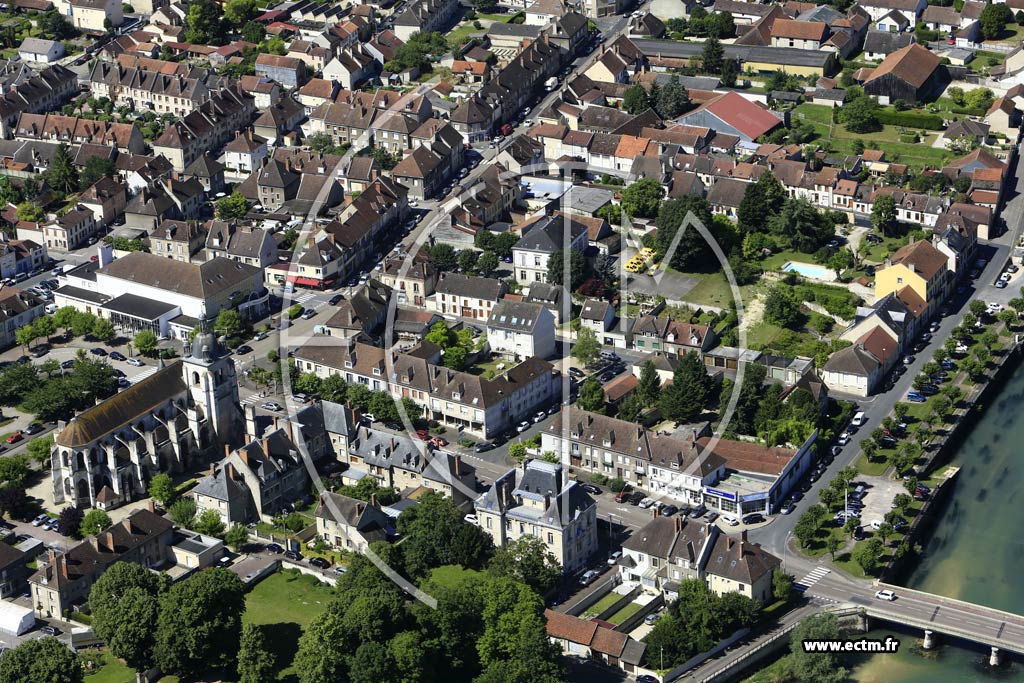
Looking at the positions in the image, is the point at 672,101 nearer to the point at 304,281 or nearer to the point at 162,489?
the point at 304,281

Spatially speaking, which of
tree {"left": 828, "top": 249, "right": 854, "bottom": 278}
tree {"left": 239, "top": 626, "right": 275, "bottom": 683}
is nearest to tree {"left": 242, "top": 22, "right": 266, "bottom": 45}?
tree {"left": 828, "top": 249, "right": 854, "bottom": 278}

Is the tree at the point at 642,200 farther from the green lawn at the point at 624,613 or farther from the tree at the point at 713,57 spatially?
the green lawn at the point at 624,613

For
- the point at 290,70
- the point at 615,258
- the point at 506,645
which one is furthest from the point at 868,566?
the point at 290,70

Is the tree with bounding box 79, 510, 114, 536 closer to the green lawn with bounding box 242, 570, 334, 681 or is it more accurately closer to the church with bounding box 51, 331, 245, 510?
the church with bounding box 51, 331, 245, 510

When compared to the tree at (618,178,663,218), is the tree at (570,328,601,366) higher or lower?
lower

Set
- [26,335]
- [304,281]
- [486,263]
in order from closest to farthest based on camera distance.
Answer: [26,335]
[486,263]
[304,281]

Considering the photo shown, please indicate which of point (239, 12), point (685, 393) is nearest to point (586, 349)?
point (685, 393)
